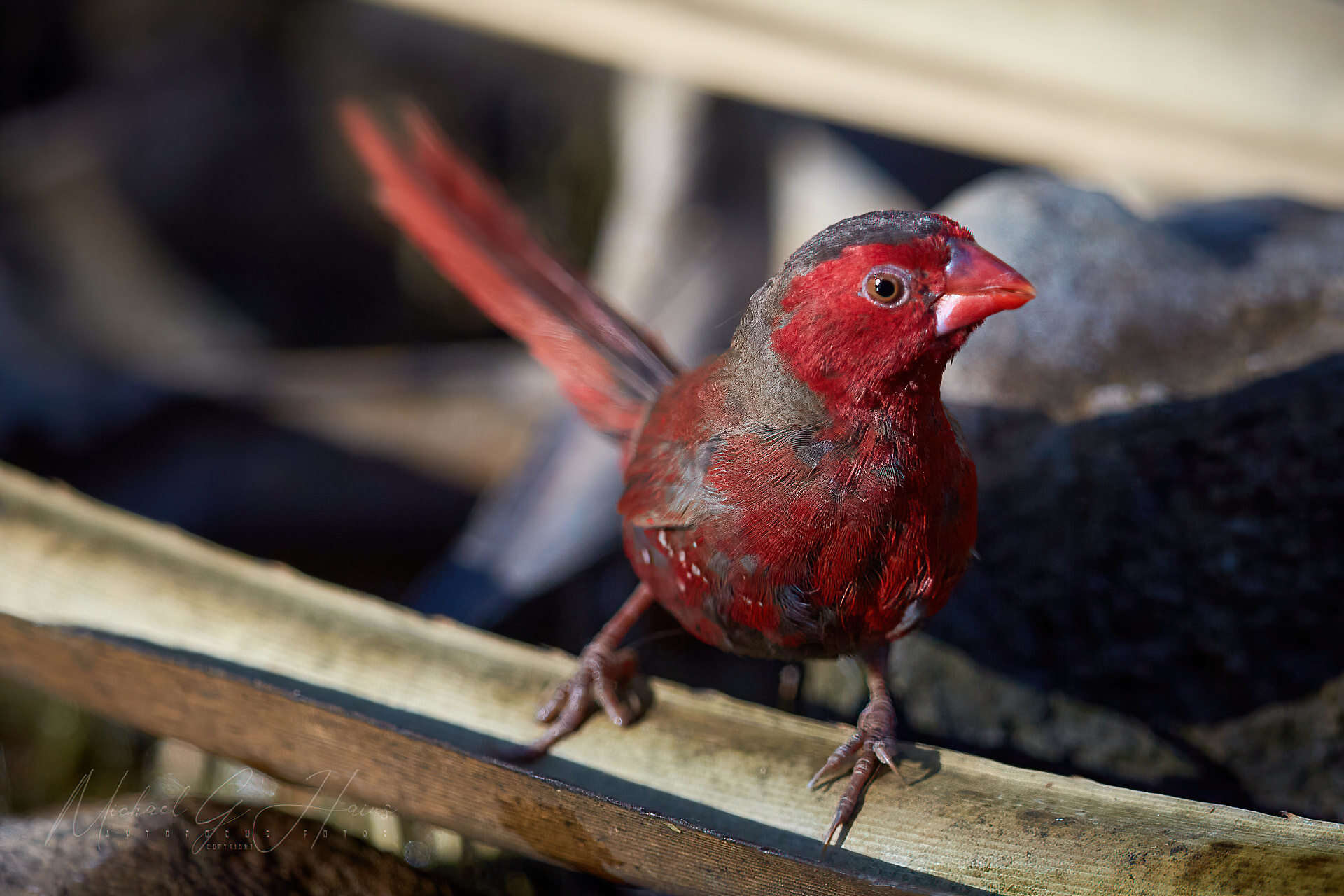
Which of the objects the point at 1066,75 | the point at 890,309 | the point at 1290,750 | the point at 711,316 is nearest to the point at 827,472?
the point at 890,309

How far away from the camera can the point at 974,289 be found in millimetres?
1242

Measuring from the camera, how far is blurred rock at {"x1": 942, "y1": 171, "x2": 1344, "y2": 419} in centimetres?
204

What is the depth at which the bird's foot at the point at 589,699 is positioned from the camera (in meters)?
1.53

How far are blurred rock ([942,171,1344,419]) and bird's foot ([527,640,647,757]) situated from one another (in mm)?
936

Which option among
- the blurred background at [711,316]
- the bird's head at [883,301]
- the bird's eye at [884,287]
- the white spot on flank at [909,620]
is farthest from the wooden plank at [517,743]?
the bird's eye at [884,287]

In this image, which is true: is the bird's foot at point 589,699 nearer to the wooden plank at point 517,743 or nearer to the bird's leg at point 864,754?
the wooden plank at point 517,743

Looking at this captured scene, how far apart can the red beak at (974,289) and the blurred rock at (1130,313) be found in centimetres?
86

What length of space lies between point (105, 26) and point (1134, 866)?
4652 mm

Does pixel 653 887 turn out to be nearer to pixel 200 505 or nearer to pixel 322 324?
pixel 200 505

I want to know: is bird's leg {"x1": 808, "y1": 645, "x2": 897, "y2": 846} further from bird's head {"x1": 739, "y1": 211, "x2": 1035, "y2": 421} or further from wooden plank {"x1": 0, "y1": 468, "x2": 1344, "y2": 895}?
bird's head {"x1": 739, "y1": 211, "x2": 1035, "y2": 421}

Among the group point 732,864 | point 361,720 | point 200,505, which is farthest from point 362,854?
point 200,505

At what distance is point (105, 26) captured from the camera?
415 centimetres

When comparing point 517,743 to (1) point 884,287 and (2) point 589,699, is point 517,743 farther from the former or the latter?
(1) point 884,287

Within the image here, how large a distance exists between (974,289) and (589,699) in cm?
84
